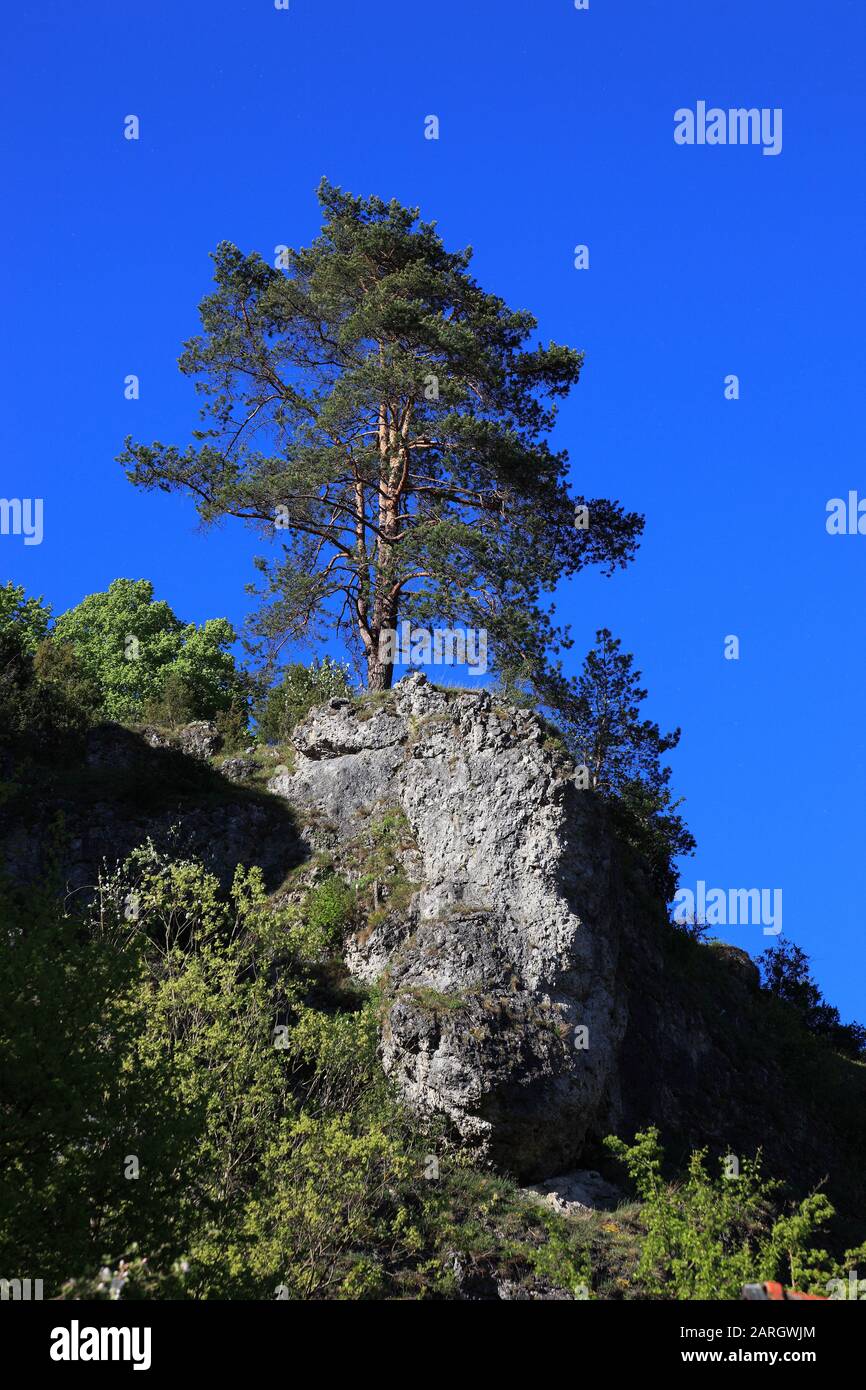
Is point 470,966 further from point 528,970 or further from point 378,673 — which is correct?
point 378,673

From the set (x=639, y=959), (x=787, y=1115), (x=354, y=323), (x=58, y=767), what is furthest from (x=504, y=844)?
(x=354, y=323)

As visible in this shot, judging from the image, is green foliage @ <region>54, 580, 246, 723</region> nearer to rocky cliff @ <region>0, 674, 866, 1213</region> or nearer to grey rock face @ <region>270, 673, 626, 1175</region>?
rocky cliff @ <region>0, 674, 866, 1213</region>

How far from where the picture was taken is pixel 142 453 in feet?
139

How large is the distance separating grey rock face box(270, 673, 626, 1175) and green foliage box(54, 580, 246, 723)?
60.6ft

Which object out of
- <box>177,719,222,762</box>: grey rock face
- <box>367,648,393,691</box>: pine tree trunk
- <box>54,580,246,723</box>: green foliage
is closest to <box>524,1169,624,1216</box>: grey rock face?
<box>367,648,393,691</box>: pine tree trunk

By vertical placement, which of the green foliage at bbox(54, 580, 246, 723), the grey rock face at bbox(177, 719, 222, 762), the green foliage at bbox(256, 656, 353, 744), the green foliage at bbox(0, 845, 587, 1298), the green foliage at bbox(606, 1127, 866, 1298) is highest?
the green foliage at bbox(54, 580, 246, 723)

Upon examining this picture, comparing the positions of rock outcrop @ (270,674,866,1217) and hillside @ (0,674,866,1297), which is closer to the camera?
hillside @ (0,674,866,1297)

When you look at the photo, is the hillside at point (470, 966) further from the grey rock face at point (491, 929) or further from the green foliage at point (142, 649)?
the green foliage at point (142, 649)

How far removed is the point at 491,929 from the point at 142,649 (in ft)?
112

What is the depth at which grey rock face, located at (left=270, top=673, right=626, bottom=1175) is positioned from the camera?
29.0m

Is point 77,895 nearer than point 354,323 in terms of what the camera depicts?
Yes

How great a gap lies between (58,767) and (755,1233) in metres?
23.2
